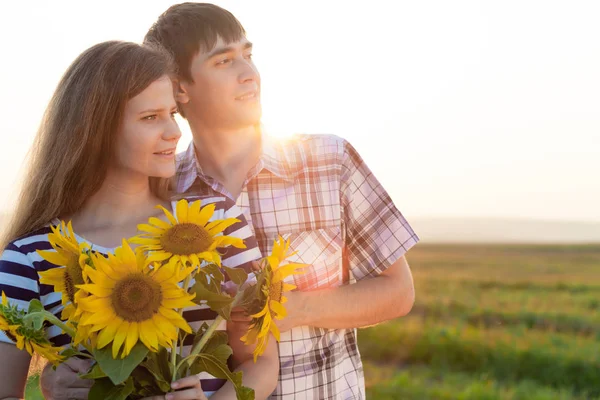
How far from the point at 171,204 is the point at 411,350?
6.75 meters

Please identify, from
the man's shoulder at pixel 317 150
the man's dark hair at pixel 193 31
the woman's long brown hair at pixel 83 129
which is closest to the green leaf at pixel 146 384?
the woman's long brown hair at pixel 83 129

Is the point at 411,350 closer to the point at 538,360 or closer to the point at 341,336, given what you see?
the point at 538,360

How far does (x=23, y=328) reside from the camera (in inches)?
59.1

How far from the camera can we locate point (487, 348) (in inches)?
328

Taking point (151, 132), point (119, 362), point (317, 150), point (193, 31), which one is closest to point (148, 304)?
point (119, 362)

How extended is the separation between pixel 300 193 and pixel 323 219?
0.43 ft


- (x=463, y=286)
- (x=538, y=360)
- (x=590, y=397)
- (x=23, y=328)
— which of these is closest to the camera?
(x=23, y=328)

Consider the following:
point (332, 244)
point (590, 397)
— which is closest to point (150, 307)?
point (332, 244)

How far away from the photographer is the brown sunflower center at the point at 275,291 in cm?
150

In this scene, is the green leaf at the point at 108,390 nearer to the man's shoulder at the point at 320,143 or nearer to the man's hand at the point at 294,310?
the man's hand at the point at 294,310

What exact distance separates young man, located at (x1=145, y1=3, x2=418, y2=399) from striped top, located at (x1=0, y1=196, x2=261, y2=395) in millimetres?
506

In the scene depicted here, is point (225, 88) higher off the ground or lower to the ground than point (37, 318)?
higher

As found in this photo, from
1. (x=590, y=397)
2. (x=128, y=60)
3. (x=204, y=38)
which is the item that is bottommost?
(x=590, y=397)

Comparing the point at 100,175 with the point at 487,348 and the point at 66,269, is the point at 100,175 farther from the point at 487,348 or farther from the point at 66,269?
the point at 487,348
